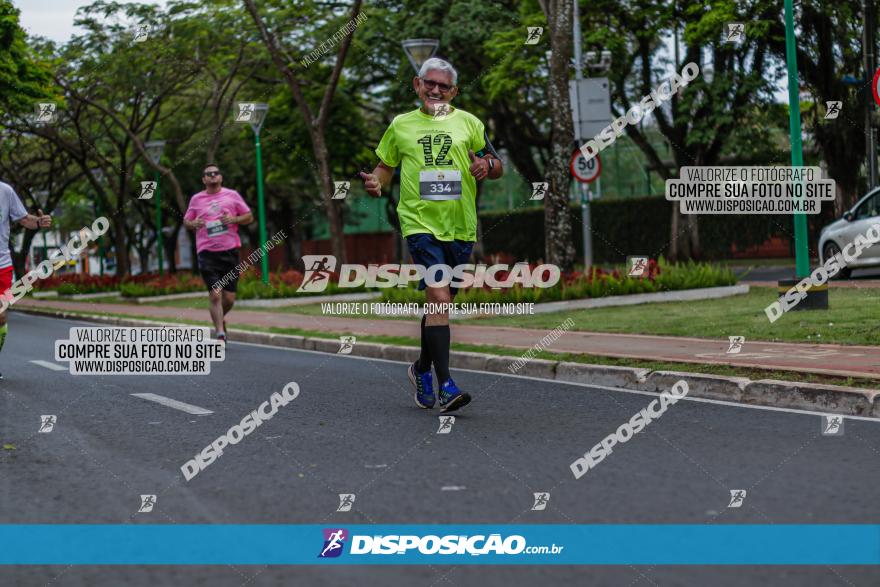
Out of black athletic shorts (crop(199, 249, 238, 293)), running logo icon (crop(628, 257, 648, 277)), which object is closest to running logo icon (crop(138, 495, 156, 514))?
black athletic shorts (crop(199, 249, 238, 293))

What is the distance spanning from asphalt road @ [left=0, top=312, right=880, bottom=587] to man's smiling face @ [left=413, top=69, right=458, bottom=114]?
2.00 metres

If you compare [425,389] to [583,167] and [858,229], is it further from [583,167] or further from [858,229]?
[858,229]

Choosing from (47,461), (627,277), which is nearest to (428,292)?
(47,461)

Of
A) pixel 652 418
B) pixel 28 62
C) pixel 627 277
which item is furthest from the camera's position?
pixel 28 62

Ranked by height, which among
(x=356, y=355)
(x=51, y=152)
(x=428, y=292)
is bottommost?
(x=356, y=355)

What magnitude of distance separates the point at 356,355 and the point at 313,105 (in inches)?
894

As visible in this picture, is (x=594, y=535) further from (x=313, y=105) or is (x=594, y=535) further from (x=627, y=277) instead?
(x=313, y=105)

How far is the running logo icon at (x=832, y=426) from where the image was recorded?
6.33 metres

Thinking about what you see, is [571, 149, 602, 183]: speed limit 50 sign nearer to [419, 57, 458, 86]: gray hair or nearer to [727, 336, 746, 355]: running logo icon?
[727, 336, 746, 355]: running logo icon

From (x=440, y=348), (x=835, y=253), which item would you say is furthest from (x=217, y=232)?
(x=835, y=253)

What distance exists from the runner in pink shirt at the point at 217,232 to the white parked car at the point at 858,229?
1144 cm

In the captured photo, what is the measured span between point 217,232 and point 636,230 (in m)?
28.1

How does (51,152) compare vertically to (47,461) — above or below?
above
